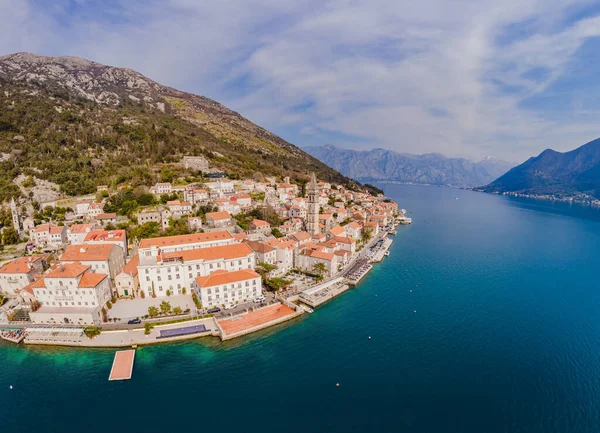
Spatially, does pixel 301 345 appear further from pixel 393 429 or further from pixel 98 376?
pixel 98 376

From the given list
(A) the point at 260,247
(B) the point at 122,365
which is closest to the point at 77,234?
(A) the point at 260,247

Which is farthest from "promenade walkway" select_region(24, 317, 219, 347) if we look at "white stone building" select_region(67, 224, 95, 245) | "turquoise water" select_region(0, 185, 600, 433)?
"white stone building" select_region(67, 224, 95, 245)

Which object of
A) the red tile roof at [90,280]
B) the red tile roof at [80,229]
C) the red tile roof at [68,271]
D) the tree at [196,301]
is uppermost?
the red tile roof at [80,229]

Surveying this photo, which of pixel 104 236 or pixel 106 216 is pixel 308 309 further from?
pixel 106 216

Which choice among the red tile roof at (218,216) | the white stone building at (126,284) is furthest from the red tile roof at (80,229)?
the red tile roof at (218,216)

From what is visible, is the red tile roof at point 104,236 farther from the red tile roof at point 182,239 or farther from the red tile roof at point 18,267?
the red tile roof at point 182,239

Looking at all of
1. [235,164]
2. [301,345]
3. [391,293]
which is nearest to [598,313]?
[391,293]
